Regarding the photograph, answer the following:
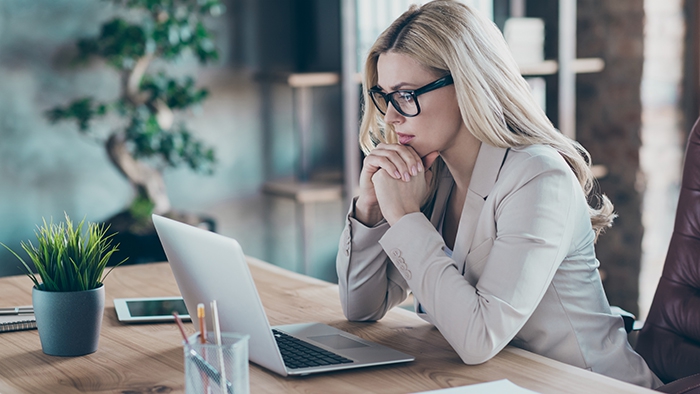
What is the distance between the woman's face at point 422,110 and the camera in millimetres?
1499

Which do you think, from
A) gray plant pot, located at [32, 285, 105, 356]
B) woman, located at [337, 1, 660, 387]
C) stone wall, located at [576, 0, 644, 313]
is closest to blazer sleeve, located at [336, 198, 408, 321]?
woman, located at [337, 1, 660, 387]

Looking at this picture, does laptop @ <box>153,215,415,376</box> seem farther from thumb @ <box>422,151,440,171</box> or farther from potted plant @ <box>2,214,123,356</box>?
thumb @ <box>422,151,440,171</box>

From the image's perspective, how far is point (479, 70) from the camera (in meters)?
1.47

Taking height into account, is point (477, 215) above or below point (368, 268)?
above

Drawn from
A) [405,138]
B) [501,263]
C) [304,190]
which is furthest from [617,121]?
[501,263]

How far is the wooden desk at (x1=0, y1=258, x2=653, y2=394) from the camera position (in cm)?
111

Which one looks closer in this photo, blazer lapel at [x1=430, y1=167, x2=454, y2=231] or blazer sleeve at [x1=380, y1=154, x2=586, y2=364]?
blazer sleeve at [x1=380, y1=154, x2=586, y2=364]

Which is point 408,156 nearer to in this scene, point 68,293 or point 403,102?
point 403,102

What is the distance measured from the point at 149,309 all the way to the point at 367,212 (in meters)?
0.47

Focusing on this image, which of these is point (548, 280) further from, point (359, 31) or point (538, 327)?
point (359, 31)

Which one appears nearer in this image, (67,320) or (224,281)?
(224,281)

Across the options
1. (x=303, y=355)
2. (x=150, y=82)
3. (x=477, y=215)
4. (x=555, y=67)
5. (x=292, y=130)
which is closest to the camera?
(x=303, y=355)

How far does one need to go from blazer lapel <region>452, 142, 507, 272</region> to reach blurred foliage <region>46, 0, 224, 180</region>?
1766 mm

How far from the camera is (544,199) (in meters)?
1.35
